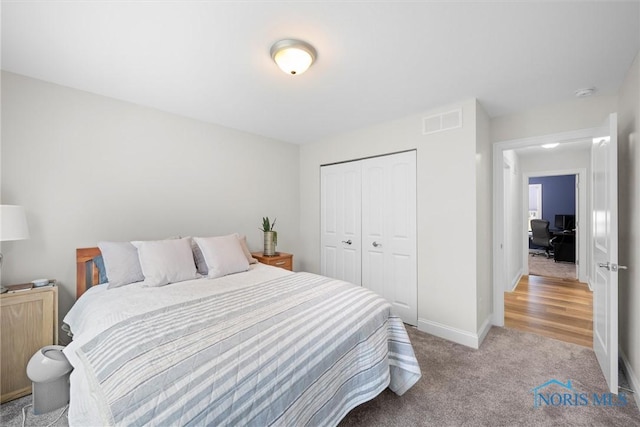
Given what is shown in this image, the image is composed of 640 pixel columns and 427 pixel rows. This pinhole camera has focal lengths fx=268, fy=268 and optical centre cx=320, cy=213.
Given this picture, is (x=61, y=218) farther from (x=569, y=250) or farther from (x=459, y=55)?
(x=569, y=250)

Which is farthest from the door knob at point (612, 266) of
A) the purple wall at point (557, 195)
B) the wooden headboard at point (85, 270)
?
the purple wall at point (557, 195)

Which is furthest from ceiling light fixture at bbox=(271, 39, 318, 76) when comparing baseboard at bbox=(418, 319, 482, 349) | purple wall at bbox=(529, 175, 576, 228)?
purple wall at bbox=(529, 175, 576, 228)

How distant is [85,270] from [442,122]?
148 inches

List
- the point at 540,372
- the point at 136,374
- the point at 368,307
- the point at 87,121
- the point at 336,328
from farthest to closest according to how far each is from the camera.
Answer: the point at 87,121, the point at 540,372, the point at 368,307, the point at 336,328, the point at 136,374

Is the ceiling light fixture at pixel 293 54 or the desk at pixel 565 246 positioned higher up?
the ceiling light fixture at pixel 293 54

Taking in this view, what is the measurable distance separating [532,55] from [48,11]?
10.2 ft

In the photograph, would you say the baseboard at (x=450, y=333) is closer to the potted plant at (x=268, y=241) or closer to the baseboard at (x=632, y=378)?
the baseboard at (x=632, y=378)

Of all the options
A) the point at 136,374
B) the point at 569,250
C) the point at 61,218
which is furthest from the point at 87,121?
the point at 569,250

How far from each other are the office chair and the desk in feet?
0.63

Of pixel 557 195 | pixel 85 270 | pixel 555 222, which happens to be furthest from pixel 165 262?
pixel 557 195

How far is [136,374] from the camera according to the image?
106 centimetres

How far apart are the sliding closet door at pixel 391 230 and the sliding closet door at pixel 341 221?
5.2 inches

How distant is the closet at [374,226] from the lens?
3.20 metres

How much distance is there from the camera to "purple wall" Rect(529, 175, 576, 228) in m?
7.43
